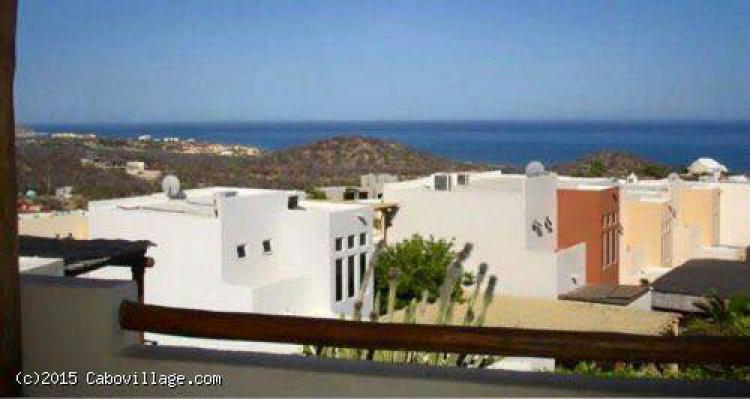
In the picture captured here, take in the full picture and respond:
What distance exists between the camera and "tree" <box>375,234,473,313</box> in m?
17.4

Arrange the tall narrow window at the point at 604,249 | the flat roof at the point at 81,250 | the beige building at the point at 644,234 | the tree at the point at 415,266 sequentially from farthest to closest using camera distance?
the beige building at the point at 644,234 < the tall narrow window at the point at 604,249 < the tree at the point at 415,266 < the flat roof at the point at 81,250

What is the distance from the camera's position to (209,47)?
5550cm

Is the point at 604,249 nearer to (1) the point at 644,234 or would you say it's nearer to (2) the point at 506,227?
(1) the point at 644,234

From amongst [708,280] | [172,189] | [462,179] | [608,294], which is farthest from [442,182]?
[708,280]

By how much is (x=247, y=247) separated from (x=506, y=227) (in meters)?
7.44

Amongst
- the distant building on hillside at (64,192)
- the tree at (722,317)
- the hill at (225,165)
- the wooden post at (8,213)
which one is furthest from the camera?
the hill at (225,165)

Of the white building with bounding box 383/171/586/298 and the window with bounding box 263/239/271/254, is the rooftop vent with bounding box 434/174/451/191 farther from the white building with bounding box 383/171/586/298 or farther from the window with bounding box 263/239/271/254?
the window with bounding box 263/239/271/254

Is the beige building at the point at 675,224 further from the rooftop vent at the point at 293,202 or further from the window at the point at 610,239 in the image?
the rooftop vent at the point at 293,202

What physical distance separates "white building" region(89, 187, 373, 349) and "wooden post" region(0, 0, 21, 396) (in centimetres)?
1015

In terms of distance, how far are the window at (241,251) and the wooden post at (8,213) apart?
11785 millimetres

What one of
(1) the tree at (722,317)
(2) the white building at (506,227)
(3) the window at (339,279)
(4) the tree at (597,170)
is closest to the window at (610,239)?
(2) the white building at (506,227)

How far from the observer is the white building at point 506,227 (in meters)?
19.4

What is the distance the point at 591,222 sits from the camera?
68.1 feet

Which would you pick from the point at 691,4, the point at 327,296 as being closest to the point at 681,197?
the point at 327,296
